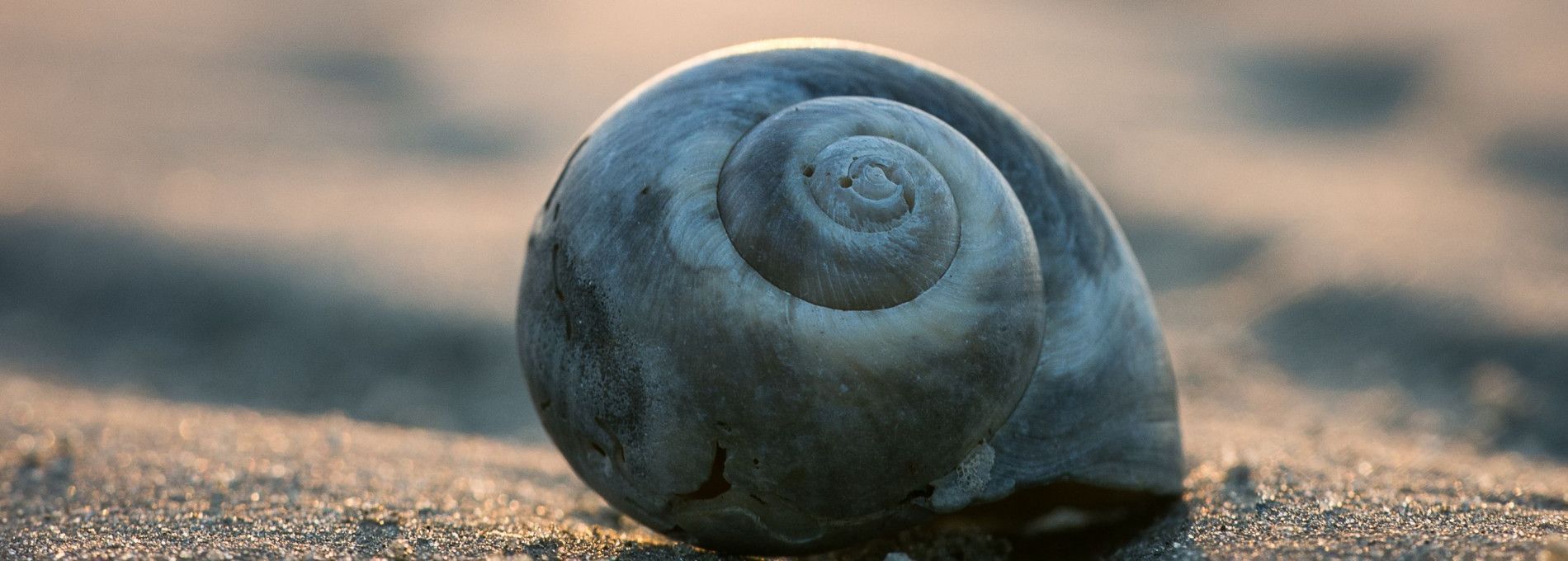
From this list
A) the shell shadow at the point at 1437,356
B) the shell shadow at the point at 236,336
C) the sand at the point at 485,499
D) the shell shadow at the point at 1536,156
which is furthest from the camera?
the shell shadow at the point at 1536,156

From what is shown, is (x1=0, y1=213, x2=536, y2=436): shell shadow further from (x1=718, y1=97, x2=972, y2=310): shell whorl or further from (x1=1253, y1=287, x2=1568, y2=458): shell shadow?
(x1=1253, y1=287, x2=1568, y2=458): shell shadow

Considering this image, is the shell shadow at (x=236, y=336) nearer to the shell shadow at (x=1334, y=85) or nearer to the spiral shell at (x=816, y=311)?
the spiral shell at (x=816, y=311)

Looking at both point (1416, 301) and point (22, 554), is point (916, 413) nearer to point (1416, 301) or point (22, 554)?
point (22, 554)

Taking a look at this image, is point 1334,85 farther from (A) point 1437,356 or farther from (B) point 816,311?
(B) point 816,311

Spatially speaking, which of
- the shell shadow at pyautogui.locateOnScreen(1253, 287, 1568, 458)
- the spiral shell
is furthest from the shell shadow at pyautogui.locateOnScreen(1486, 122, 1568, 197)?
the spiral shell

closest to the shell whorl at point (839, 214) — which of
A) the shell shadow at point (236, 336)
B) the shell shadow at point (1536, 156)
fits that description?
the shell shadow at point (236, 336)

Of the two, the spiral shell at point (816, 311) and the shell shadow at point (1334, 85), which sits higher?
the shell shadow at point (1334, 85)
